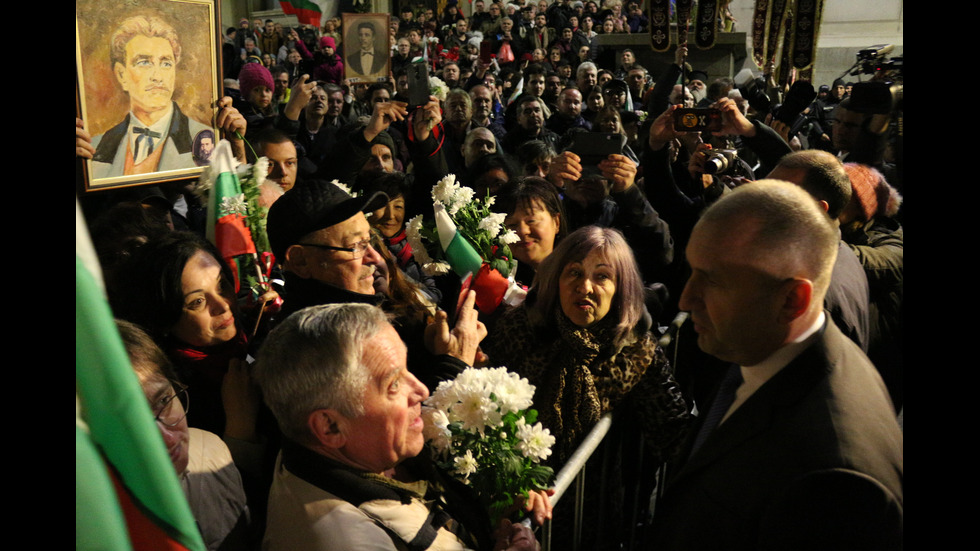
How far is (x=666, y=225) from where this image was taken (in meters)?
4.09

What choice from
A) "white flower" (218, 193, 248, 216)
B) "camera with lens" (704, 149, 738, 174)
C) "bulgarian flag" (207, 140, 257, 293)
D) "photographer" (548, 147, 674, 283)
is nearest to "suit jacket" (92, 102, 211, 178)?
"bulgarian flag" (207, 140, 257, 293)

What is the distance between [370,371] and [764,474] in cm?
91

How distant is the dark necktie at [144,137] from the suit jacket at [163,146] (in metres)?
0.05

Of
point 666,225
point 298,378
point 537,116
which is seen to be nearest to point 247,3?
point 537,116

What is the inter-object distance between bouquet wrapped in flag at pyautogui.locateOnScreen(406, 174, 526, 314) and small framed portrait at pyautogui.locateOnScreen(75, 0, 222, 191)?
3.76 ft

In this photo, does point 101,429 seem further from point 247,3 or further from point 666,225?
point 247,3

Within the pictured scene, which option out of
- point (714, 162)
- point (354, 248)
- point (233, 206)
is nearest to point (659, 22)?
point (714, 162)

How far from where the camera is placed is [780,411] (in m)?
1.58

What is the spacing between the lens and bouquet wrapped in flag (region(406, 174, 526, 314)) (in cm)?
319

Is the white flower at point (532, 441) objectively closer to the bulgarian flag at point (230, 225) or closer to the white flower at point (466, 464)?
the white flower at point (466, 464)

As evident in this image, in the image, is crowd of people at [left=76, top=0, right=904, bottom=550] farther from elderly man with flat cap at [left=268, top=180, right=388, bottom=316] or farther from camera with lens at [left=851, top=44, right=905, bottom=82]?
camera with lens at [left=851, top=44, right=905, bottom=82]

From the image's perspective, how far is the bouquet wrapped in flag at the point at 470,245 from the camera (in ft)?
10.5

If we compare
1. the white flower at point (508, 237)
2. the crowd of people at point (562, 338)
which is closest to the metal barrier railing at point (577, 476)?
the crowd of people at point (562, 338)
